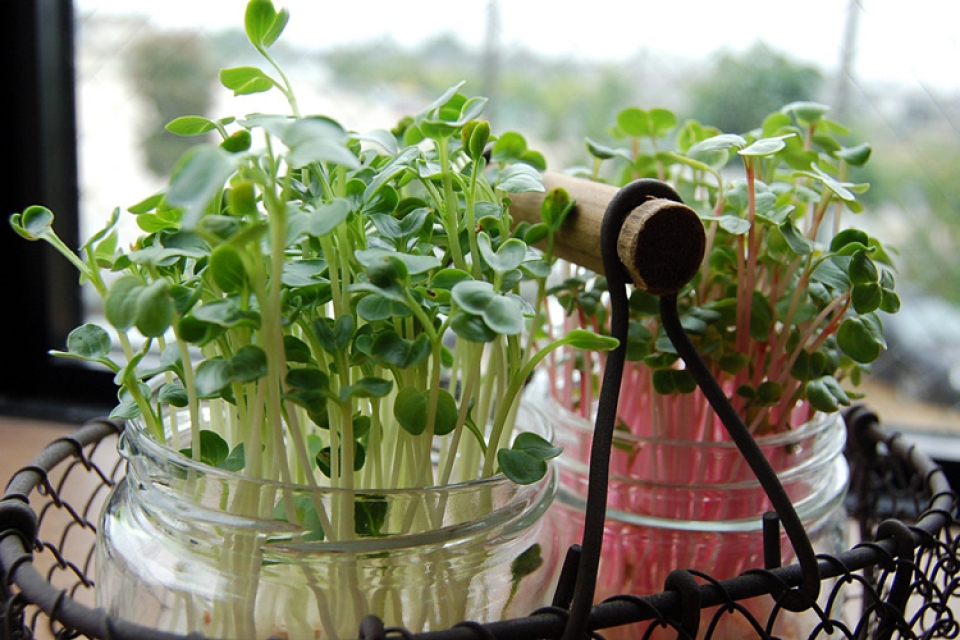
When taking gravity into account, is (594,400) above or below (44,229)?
below

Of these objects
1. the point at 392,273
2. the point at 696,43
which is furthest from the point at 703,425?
the point at 696,43

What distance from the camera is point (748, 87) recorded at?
0.99 meters

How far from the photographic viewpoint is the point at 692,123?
0.58 meters

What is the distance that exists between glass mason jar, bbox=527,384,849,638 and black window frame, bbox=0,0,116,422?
74 cm

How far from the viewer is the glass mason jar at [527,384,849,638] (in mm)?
537

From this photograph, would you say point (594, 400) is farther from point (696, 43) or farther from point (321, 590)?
point (696, 43)

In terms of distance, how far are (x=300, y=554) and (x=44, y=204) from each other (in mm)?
799

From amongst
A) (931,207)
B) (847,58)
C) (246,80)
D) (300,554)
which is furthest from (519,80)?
(300,554)

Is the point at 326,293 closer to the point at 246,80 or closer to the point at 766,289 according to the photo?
the point at 246,80

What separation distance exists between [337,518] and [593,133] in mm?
743

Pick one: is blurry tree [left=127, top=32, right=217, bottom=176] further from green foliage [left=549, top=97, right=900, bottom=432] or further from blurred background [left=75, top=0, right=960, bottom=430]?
green foliage [left=549, top=97, right=900, bottom=432]

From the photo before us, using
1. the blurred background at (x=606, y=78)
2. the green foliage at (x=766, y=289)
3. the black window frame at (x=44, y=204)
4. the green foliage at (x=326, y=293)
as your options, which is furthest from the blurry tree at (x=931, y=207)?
the black window frame at (x=44, y=204)

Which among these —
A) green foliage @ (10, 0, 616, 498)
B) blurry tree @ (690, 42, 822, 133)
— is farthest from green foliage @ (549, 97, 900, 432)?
blurry tree @ (690, 42, 822, 133)

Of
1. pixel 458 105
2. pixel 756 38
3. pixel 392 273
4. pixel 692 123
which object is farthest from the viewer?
pixel 756 38
